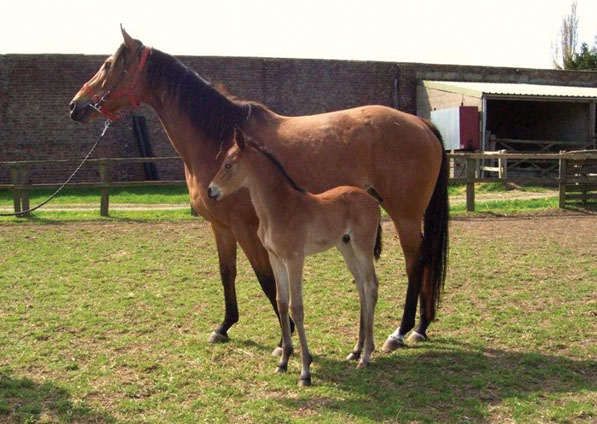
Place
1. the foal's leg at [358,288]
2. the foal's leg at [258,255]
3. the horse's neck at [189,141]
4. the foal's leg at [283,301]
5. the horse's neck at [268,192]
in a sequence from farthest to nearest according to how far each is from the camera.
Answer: the horse's neck at [189,141]
the foal's leg at [258,255]
the foal's leg at [358,288]
the foal's leg at [283,301]
the horse's neck at [268,192]

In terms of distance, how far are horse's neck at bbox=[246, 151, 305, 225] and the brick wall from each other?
1670cm

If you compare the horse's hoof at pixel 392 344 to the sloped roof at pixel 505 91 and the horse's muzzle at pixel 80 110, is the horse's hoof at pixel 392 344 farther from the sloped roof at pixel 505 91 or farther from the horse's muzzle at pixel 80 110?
the sloped roof at pixel 505 91

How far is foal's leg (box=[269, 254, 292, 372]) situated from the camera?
4.29 meters

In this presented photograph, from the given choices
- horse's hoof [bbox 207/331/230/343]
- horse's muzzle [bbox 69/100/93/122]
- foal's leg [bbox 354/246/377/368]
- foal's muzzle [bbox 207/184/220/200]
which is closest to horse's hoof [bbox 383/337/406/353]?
foal's leg [bbox 354/246/377/368]

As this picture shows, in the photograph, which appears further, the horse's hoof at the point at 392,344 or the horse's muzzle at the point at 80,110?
the horse's muzzle at the point at 80,110

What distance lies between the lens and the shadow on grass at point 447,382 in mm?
3615

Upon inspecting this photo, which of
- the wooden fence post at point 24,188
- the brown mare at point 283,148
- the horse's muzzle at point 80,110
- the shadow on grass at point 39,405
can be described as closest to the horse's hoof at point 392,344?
the brown mare at point 283,148

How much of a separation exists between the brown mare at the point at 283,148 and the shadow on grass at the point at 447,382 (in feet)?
1.52

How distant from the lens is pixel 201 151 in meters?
4.96

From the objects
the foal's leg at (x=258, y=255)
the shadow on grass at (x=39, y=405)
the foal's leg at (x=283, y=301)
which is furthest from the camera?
the foal's leg at (x=258, y=255)

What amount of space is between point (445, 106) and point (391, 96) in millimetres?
2094

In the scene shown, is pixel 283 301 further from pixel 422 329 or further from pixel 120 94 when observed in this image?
pixel 120 94

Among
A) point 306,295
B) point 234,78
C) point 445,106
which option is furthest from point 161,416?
point 445,106

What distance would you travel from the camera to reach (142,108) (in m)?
20.3
